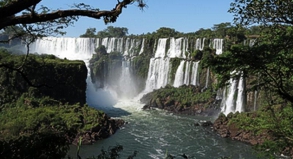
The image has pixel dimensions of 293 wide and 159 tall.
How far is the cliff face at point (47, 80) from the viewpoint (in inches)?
969

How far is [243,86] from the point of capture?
28.3 meters

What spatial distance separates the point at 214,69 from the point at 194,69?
2880 cm

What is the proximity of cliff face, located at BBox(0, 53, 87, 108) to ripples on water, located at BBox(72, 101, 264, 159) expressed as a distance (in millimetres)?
5347

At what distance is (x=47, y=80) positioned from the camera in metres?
26.5

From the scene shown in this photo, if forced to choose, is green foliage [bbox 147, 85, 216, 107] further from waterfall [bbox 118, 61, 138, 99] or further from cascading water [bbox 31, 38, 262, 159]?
waterfall [bbox 118, 61, 138, 99]

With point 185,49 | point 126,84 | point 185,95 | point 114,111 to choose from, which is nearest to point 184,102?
→ point 185,95

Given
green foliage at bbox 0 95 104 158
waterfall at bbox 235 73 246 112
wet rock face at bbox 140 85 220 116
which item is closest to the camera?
green foliage at bbox 0 95 104 158

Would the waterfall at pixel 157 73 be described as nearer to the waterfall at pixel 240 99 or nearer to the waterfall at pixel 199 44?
the waterfall at pixel 199 44

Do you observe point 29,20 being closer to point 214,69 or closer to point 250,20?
point 214,69

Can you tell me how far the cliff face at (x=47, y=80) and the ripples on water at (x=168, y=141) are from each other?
5.35 m

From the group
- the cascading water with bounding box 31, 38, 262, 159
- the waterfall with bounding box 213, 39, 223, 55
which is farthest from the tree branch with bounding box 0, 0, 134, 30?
the waterfall with bounding box 213, 39, 223, 55

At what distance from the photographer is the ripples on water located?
1755cm

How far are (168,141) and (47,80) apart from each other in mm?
12777

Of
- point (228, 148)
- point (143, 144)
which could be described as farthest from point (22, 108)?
point (228, 148)
